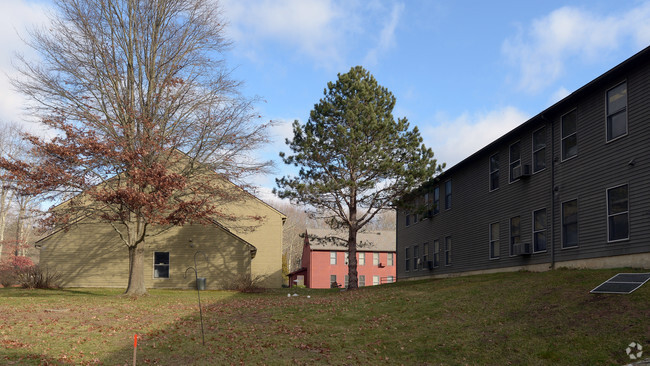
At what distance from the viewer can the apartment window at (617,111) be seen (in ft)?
52.5

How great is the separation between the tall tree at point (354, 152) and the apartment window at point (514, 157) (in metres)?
4.39

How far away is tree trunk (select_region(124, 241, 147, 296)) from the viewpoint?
23344 millimetres

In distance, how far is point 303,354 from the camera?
11.5m

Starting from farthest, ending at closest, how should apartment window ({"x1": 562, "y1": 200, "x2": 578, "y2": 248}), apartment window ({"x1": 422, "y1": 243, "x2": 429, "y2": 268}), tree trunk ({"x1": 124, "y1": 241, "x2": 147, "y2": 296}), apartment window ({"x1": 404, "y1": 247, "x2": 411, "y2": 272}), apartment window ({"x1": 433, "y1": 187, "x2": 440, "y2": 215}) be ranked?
apartment window ({"x1": 404, "y1": 247, "x2": 411, "y2": 272}), apartment window ({"x1": 422, "y1": 243, "x2": 429, "y2": 268}), apartment window ({"x1": 433, "y1": 187, "x2": 440, "y2": 215}), tree trunk ({"x1": 124, "y1": 241, "x2": 147, "y2": 296}), apartment window ({"x1": 562, "y1": 200, "x2": 578, "y2": 248})

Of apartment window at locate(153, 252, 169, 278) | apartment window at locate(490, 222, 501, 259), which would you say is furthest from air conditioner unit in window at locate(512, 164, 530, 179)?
apartment window at locate(153, 252, 169, 278)

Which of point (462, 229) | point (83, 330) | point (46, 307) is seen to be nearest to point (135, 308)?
point (46, 307)

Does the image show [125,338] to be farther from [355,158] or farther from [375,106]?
[375,106]

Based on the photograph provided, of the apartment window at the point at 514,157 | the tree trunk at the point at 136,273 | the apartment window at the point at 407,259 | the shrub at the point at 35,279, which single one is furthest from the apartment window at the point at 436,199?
the shrub at the point at 35,279

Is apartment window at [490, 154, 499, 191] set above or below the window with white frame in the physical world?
above

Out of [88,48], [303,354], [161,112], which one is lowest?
[303,354]

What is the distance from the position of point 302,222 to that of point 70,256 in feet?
210

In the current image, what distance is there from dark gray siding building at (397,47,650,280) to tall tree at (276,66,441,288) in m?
1.74

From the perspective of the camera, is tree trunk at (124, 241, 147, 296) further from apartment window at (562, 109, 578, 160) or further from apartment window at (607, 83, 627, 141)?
apartment window at (607, 83, 627, 141)

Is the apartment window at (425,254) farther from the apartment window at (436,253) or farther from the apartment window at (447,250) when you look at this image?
the apartment window at (447,250)
